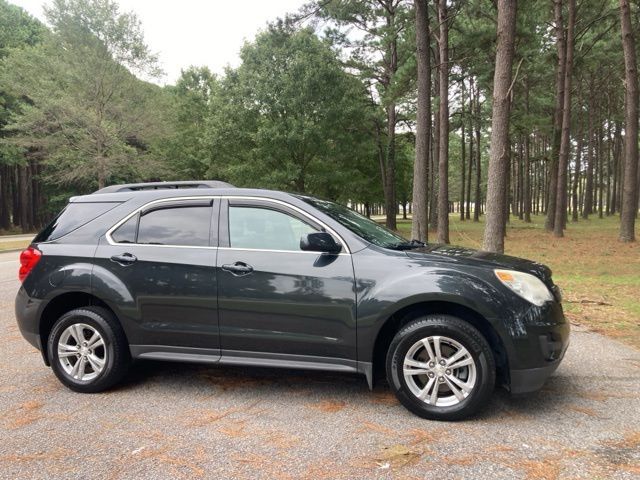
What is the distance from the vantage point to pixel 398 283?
3.47 meters

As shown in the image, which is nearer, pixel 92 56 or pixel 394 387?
pixel 394 387

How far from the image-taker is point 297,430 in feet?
10.7

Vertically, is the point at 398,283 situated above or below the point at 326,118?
below

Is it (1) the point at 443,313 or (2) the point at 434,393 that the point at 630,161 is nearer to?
(1) the point at 443,313

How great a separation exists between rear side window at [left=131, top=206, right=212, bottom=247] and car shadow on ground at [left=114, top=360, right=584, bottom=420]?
4.32 feet

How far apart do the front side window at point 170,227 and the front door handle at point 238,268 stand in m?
0.33

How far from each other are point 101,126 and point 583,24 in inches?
948

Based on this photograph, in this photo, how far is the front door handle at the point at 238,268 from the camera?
3.74 m

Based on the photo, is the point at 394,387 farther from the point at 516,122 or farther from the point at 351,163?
the point at 351,163

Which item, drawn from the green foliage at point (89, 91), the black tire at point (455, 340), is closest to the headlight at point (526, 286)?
the black tire at point (455, 340)

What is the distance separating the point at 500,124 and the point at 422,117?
5.27 m

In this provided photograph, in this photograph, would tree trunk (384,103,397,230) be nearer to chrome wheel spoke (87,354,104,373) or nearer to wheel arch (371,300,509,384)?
wheel arch (371,300,509,384)

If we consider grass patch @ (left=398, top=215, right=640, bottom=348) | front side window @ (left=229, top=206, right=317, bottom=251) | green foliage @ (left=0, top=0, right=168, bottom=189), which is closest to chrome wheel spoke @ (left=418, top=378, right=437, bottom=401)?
front side window @ (left=229, top=206, right=317, bottom=251)

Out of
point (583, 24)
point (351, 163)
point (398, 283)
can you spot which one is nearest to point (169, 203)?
point (398, 283)
